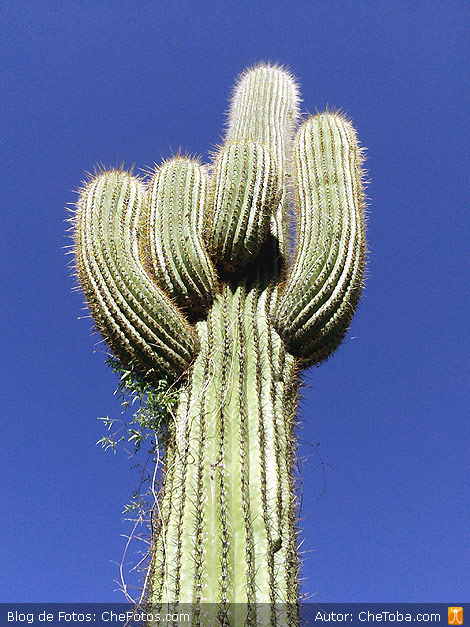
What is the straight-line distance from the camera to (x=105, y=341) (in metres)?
3.37

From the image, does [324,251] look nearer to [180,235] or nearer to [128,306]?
[180,235]

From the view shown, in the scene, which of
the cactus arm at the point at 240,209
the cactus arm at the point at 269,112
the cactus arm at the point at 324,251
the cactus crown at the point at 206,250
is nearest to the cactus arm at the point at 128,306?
the cactus crown at the point at 206,250

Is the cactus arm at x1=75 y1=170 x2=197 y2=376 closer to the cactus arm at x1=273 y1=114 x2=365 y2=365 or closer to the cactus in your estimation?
the cactus

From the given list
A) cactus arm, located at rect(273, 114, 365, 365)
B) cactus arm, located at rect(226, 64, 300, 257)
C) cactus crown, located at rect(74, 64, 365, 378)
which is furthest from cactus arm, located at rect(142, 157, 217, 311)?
cactus arm, located at rect(226, 64, 300, 257)

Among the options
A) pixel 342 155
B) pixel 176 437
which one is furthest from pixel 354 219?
pixel 176 437

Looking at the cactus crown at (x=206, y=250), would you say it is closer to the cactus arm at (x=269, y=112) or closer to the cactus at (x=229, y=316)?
the cactus at (x=229, y=316)

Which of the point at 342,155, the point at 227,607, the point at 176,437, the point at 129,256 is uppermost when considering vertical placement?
the point at 342,155

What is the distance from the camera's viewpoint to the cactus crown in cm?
326

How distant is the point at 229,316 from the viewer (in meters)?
3.44

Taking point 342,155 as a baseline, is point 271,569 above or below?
below

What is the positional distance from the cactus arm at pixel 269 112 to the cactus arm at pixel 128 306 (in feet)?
4.19

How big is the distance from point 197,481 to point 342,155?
2.73 metres

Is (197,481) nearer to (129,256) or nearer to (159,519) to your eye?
(159,519)

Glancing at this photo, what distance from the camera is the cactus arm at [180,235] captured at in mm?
3459
